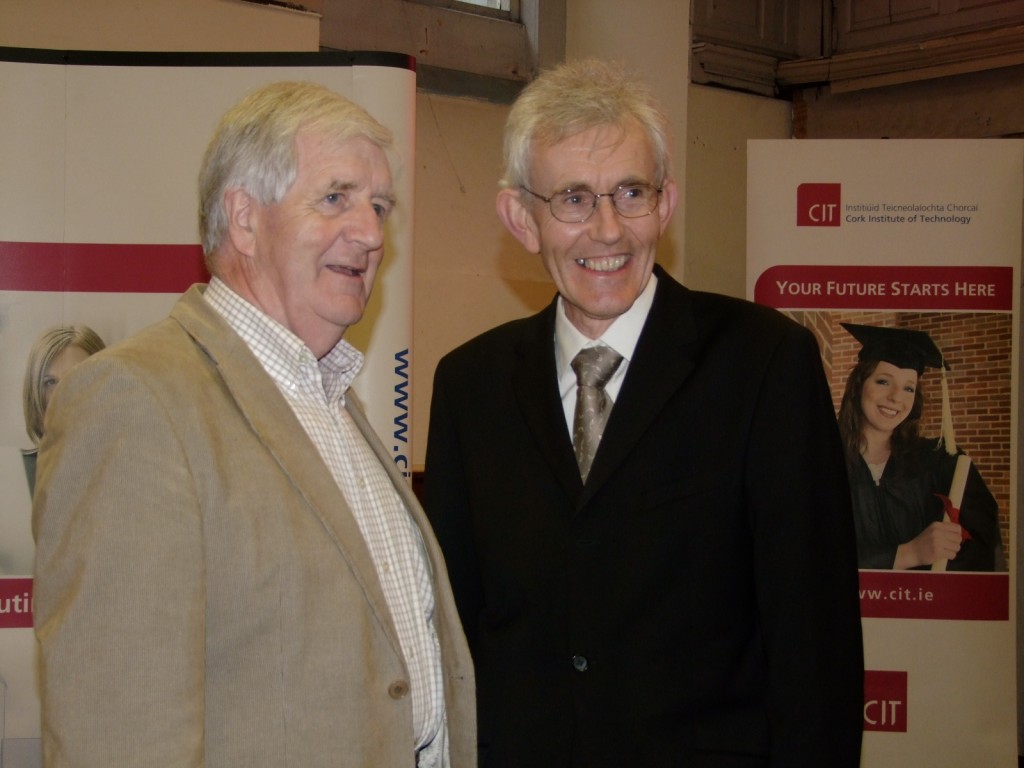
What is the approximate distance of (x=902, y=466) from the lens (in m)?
4.23

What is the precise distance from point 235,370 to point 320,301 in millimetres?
179

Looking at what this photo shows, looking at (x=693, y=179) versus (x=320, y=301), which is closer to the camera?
(x=320, y=301)

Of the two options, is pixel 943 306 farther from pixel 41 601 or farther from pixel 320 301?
pixel 41 601

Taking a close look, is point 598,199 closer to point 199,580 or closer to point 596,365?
point 596,365

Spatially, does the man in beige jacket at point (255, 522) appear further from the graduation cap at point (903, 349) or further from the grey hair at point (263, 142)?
the graduation cap at point (903, 349)

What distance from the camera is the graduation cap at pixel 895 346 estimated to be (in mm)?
4238

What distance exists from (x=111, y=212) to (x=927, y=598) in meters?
3.18

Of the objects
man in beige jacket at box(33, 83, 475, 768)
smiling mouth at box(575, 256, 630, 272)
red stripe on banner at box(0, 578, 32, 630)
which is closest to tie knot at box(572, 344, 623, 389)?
smiling mouth at box(575, 256, 630, 272)

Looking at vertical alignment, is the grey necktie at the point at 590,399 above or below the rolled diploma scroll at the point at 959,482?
above

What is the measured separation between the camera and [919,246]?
4.24 meters

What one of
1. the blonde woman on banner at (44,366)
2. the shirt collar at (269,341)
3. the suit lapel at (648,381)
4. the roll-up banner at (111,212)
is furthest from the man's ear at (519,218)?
the blonde woman on banner at (44,366)

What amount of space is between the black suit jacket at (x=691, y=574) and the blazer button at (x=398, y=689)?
14.0 inches

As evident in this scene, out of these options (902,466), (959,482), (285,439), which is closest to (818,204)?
(902,466)

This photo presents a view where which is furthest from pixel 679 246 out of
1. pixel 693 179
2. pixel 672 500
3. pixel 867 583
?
pixel 672 500
